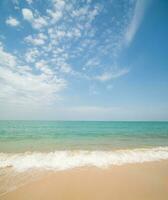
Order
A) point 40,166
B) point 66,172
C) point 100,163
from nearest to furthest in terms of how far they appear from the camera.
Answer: point 66,172 < point 40,166 < point 100,163

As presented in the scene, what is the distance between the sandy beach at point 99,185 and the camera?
3.49 metres

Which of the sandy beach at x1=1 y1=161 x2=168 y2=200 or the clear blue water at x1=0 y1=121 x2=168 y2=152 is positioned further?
the clear blue water at x1=0 y1=121 x2=168 y2=152

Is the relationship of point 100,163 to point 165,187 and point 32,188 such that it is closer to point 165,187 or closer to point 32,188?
point 165,187

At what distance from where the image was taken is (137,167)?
554 cm

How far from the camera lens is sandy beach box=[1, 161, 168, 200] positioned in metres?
3.49

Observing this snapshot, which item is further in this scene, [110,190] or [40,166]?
[40,166]

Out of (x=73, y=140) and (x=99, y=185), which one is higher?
(x=99, y=185)

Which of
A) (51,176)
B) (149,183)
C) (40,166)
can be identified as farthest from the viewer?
(40,166)

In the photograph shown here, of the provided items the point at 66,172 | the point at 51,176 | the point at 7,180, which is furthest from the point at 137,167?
the point at 7,180

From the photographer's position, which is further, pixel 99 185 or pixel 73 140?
pixel 73 140

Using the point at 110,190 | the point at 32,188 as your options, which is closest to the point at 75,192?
the point at 110,190

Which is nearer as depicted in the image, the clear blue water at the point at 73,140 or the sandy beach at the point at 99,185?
the sandy beach at the point at 99,185

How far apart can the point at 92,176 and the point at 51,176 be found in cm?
154

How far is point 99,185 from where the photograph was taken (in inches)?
158
